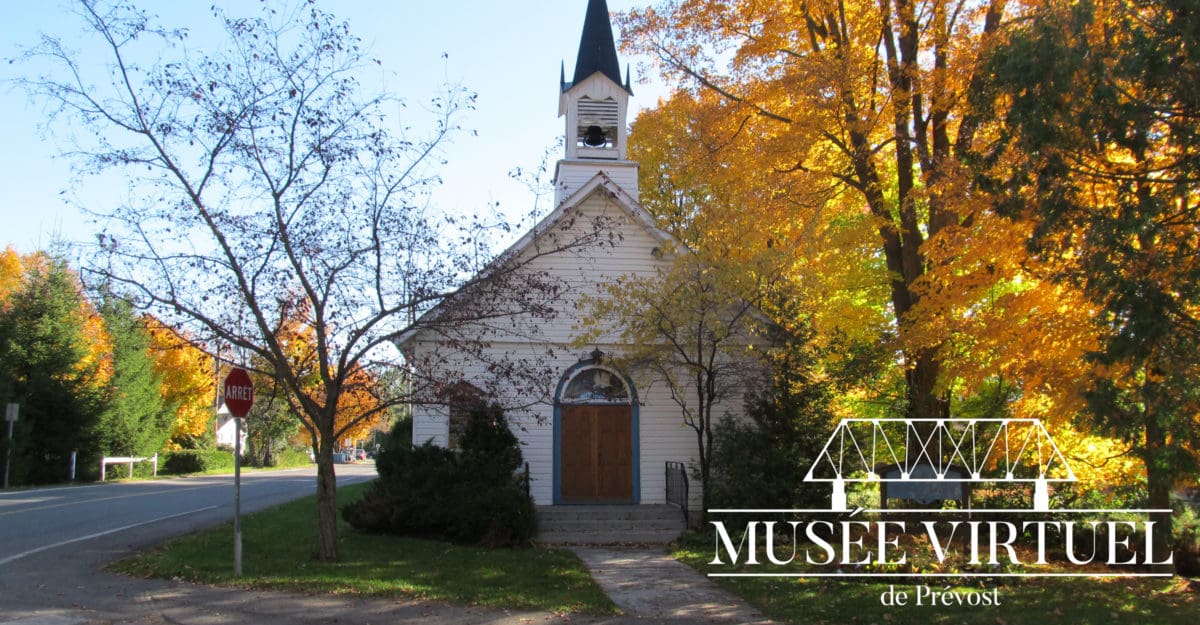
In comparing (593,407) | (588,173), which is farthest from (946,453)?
(588,173)

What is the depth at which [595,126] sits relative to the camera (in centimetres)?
2153

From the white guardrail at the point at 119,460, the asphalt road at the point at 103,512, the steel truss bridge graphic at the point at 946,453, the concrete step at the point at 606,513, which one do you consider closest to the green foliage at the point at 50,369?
the white guardrail at the point at 119,460

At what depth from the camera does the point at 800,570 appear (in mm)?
11492

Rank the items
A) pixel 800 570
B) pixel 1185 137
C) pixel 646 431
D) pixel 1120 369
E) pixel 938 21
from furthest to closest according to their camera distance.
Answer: pixel 646 431
pixel 938 21
pixel 800 570
pixel 1120 369
pixel 1185 137

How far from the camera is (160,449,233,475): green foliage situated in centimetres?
4222

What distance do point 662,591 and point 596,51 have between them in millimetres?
15337

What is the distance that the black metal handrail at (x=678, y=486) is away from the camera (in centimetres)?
1622

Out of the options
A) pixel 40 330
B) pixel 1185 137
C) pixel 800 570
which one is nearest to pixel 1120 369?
Answer: pixel 1185 137

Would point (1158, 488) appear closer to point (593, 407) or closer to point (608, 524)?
point (608, 524)

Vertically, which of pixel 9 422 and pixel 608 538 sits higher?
pixel 9 422

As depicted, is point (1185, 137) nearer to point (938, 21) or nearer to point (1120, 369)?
point (1120, 369)

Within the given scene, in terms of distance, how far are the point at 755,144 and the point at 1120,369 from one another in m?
7.65

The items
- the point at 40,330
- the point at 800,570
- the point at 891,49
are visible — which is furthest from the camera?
the point at 40,330

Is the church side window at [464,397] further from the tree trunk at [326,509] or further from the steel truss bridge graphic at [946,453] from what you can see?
the steel truss bridge graphic at [946,453]
